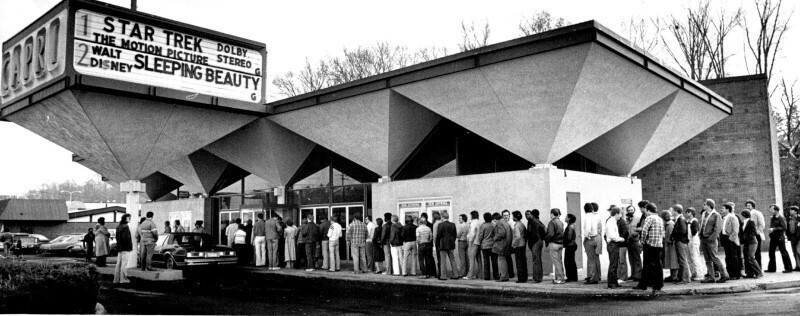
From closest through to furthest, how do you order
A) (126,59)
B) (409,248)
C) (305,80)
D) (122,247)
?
(122,247) → (409,248) → (126,59) → (305,80)

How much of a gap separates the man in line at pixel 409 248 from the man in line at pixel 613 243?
16.1 ft

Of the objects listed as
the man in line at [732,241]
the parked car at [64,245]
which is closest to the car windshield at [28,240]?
the parked car at [64,245]

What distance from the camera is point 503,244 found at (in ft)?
46.0

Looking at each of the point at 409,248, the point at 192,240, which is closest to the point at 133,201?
the point at 192,240

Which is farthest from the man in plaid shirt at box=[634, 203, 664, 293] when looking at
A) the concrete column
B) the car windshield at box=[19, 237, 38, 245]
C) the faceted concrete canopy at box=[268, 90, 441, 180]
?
the car windshield at box=[19, 237, 38, 245]

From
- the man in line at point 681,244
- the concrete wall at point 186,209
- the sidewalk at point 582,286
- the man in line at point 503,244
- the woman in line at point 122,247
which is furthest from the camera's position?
the concrete wall at point 186,209

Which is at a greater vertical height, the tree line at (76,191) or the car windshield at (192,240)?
the tree line at (76,191)

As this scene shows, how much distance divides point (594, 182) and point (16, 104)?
16856mm

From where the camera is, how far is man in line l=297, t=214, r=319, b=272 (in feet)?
60.0

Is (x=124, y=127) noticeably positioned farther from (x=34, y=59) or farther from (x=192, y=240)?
(x=192, y=240)

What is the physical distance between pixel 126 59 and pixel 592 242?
42.8ft

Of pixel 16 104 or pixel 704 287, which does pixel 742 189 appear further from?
pixel 16 104

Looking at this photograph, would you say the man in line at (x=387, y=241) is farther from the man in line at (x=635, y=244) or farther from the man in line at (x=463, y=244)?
the man in line at (x=635, y=244)

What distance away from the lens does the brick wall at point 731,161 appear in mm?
21344
